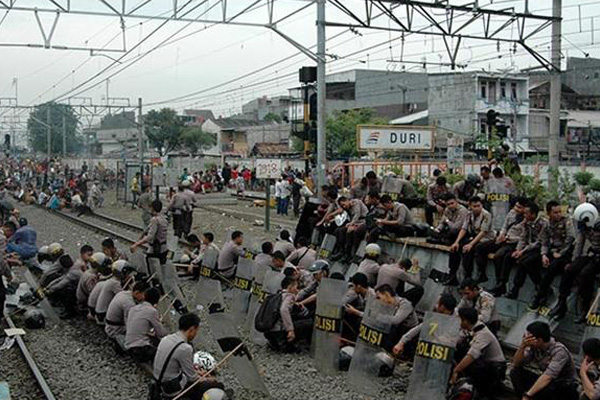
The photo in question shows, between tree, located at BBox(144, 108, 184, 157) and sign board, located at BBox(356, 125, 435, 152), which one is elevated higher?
tree, located at BBox(144, 108, 184, 157)

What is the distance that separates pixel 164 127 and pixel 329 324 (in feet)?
211

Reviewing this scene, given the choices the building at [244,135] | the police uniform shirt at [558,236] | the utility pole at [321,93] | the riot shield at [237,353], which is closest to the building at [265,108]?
the building at [244,135]

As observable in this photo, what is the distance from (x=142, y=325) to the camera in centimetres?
1005

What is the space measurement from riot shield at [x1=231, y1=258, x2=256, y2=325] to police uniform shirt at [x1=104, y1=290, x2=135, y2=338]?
2.47 metres

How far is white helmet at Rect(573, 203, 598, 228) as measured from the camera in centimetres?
995

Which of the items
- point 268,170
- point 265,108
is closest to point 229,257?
point 268,170

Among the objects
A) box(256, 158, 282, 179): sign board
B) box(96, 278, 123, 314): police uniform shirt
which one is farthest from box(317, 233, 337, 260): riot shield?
box(256, 158, 282, 179): sign board

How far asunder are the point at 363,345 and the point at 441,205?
5.86 metres

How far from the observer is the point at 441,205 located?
14.6 m

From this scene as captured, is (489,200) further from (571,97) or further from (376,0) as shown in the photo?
(571,97)

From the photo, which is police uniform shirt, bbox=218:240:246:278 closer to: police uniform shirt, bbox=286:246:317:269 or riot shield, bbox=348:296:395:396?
police uniform shirt, bbox=286:246:317:269

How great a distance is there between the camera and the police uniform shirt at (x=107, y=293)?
11750mm

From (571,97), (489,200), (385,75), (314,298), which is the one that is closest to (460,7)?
(489,200)

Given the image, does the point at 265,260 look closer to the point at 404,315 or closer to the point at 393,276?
the point at 393,276
